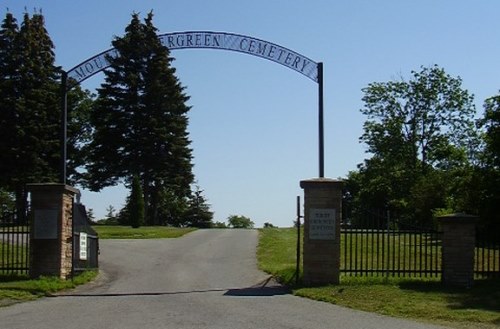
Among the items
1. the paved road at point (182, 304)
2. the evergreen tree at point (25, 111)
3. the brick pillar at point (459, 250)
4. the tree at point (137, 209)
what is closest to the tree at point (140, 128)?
the evergreen tree at point (25, 111)

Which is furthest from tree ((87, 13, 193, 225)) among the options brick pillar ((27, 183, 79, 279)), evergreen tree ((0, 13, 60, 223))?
brick pillar ((27, 183, 79, 279))

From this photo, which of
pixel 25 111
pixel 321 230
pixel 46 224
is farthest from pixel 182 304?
pixel 25 111

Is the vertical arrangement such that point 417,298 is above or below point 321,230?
below

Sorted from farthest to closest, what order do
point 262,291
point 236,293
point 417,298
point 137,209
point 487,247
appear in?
1. point 137,209
2. point 487,247
3. point 262,291
4. point 236,293
5. point 417,298

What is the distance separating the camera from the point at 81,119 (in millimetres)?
58594

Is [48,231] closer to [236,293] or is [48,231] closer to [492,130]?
[236,293]

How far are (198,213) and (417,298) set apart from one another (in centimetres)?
5774

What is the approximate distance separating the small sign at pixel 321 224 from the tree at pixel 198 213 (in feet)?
173

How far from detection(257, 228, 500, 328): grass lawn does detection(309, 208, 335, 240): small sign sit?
116 cm

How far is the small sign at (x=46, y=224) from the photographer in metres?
16.9

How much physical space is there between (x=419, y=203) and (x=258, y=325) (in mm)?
26519

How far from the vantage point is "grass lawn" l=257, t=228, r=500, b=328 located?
40.8 ft

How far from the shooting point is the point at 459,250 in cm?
1625

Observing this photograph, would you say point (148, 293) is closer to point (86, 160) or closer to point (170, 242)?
point (170, 242)
